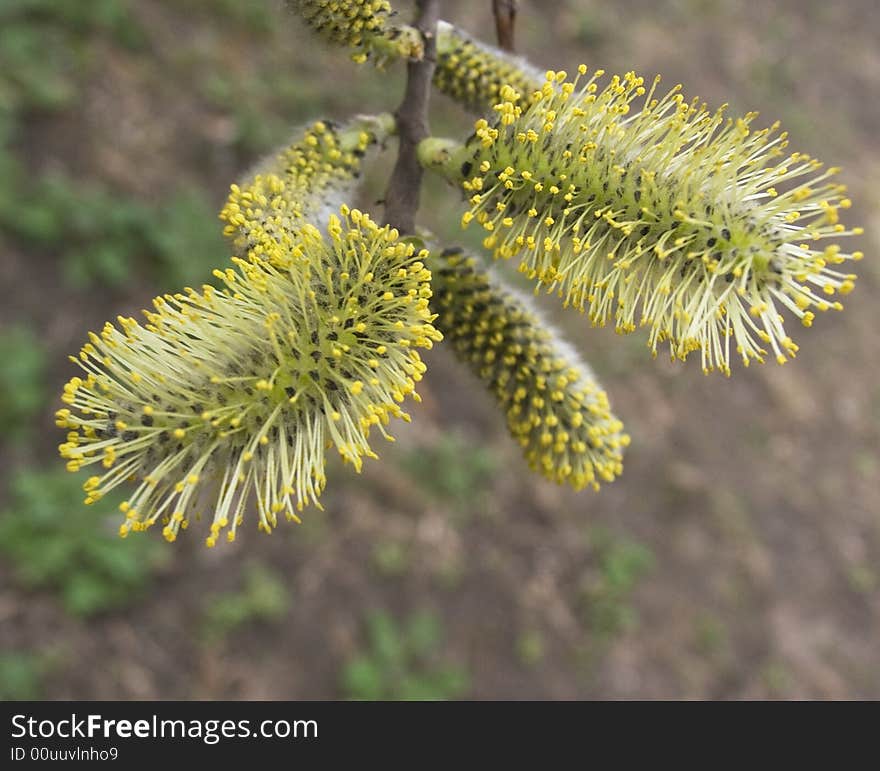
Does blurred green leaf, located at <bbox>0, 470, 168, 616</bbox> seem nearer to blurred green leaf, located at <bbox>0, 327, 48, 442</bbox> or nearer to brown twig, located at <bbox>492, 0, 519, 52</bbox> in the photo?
blurred green leaf, located at <bbox>0, 327, 48, 442</bbox>

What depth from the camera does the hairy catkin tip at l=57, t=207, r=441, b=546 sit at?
1361 mm

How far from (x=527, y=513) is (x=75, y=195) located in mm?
3095

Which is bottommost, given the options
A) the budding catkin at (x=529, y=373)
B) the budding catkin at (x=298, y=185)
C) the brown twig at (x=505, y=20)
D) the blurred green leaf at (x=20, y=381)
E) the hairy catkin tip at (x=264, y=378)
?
the hairy catkin tip at (x=264, y=378)

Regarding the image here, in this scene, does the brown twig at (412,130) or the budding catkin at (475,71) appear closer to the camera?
the brown twig at (412,130)

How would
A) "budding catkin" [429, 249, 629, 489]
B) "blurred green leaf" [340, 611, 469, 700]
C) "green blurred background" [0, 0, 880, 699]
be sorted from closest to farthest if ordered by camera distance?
"budding catkin" [429, 249, 629, 489]
"green blurred background" [0, 0, 880, 699]
"blurred green leaf" [340, 611, 469, 700]

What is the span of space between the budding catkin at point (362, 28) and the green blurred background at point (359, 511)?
285cm

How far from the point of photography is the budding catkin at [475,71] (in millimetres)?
1811

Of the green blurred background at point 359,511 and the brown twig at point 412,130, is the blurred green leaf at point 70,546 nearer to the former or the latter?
the green blurred background at point 359,511

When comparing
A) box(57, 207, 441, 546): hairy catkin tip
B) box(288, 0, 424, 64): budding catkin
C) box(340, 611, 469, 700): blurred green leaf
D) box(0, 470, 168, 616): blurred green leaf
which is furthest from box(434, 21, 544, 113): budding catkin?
box(340, 611, 469, 700): blurred green leaf

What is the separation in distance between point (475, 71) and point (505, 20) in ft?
0.72

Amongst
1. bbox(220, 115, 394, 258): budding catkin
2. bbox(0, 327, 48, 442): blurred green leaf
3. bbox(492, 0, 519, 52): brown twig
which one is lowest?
bbox(220, 115, 394, 258): budding catkin

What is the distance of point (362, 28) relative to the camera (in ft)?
5.08

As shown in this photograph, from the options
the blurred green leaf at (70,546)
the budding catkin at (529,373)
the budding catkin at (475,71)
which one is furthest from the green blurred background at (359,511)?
the budding catkin at (475,71)

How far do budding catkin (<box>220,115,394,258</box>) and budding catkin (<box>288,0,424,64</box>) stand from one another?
169 mm
